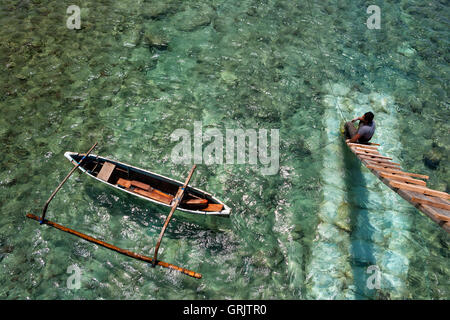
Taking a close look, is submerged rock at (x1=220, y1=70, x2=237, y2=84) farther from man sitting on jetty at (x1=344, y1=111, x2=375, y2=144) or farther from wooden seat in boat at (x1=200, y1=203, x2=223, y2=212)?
wooden seat in boat at (x1=200, y1=203, x2=223, y2=212)

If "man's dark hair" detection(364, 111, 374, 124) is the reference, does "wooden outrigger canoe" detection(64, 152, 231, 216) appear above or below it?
below

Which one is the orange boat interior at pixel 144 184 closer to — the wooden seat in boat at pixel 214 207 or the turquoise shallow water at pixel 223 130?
the wooden seat in boat at pixel 214 207

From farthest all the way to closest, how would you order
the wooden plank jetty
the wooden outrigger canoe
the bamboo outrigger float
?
the wooden outrigger canoe < the bamboo outrigger float < the wooden plank jetty

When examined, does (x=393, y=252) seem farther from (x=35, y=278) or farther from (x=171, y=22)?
(x=171, y=22)

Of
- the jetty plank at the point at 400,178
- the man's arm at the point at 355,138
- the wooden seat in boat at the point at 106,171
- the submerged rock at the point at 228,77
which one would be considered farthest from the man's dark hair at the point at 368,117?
the wooden seat in boat at the point at 106,171

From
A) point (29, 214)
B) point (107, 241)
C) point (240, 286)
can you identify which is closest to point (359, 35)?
point (240, 286)

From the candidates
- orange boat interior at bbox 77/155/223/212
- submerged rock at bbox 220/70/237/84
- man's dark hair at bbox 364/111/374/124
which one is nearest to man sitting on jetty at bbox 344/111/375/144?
man's dark hair at bbox 364/111/374/124
